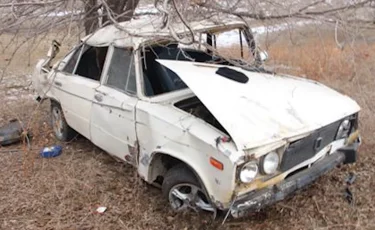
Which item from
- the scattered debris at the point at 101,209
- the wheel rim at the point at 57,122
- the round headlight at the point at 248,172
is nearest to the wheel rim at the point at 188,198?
the round headlight at the point at 248,172

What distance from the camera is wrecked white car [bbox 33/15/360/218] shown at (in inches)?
117

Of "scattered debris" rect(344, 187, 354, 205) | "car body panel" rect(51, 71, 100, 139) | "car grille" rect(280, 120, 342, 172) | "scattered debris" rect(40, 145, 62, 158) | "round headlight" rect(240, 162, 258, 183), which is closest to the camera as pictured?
"round headlight" rect(240, 162, 258, 183)

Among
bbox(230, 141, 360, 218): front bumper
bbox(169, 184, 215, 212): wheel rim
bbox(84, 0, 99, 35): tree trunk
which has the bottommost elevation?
bbox(169, 184, 215, 212): wheel rim

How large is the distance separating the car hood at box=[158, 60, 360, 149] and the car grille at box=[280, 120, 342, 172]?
85 mm

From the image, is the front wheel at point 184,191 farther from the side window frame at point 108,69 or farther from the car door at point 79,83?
the car door at point 79,83

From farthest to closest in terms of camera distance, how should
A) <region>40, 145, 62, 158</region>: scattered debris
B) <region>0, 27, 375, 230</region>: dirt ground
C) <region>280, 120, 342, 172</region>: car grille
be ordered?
<region>40, 145, 62, 158</region>: scattered debris → <region>0, 27, 375, 230</region>: dirt ground → <region>280, 120, 342, 172</region>: car grille

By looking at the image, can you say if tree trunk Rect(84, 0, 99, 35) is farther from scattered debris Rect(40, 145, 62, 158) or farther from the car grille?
the car grille

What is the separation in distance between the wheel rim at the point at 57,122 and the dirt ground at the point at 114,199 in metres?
0.18

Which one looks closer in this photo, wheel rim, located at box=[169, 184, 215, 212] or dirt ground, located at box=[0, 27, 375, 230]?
wheel rim, located at box=[169, 184, 215, 212]

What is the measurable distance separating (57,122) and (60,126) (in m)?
0.10

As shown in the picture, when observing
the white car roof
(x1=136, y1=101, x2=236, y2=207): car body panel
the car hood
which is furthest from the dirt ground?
the white car roof

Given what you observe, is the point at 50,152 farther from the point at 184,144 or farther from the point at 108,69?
the point at 184,144

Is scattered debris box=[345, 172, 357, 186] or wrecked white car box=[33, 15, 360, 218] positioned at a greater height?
wrecked white car box=[33, 15, 360, 218]

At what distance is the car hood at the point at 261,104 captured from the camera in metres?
2.98
